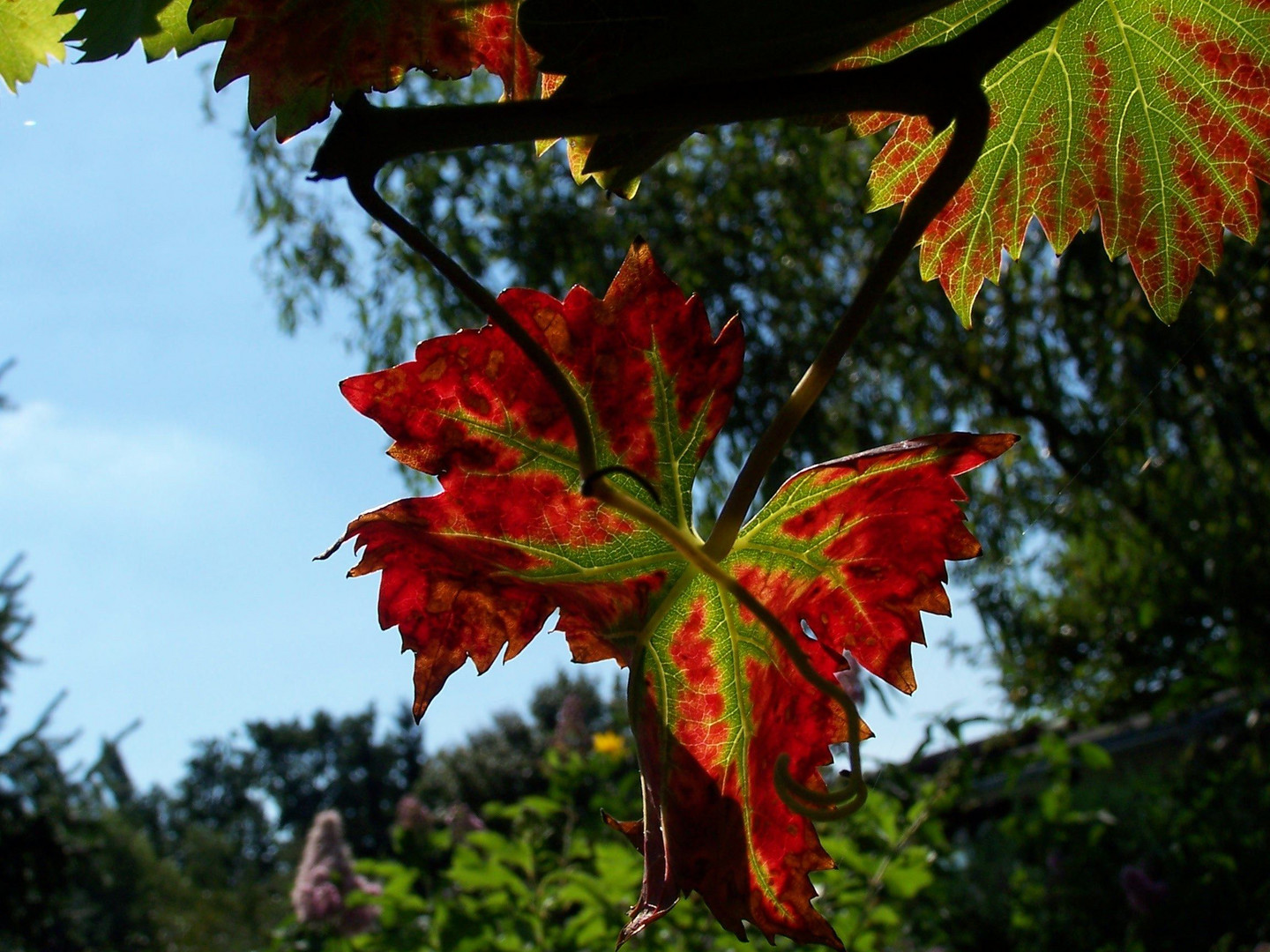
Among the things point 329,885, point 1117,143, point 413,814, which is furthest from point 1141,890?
point 1117,143

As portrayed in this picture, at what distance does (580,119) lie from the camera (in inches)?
7.5

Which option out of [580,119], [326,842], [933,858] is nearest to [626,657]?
[580,119]

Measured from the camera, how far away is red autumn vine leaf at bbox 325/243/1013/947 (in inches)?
9.8

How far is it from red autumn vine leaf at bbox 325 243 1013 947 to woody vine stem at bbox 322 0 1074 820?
28 millimetres

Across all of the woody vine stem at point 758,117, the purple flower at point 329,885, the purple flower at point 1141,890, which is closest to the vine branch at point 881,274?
the woody vine stem at point 758,117

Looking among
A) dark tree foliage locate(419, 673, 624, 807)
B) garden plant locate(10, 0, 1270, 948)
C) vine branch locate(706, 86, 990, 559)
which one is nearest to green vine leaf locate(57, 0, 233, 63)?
garden plant locate(10, 0, 1270, 948)

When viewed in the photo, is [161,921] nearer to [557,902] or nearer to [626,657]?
[557,902]

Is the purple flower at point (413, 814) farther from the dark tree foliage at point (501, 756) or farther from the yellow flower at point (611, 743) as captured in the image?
the dark tree foliage at point (501, 756)

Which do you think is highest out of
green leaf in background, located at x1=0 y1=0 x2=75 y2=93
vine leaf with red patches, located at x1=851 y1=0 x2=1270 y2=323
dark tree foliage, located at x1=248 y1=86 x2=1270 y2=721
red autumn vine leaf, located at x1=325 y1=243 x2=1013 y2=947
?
dark tree foliage, located at x1=248 y1=86 x2=1270 y2=721

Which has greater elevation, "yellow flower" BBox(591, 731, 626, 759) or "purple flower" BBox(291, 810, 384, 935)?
"yellow flower" BBox(591, 731, 626, 759)

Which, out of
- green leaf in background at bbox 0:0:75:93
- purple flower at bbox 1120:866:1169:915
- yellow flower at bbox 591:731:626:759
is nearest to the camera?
green leaf in background at bbox 0:0:75:93

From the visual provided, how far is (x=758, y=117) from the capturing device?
20 cm

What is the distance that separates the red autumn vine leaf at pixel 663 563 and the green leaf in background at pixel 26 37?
0.30m

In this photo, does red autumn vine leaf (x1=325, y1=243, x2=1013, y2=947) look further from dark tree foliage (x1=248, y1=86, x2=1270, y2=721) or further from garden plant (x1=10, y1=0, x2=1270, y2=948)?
dark tree foliage (x1=248, y1=86, x2=1270, y2=721)
